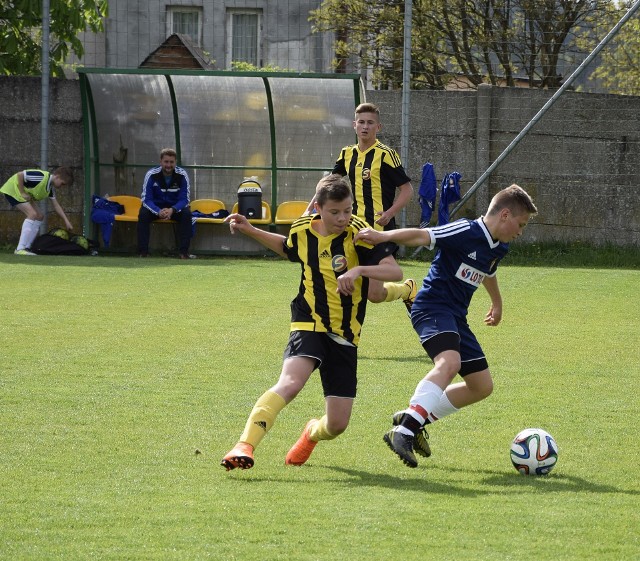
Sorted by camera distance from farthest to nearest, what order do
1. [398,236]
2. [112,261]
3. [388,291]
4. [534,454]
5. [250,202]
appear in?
[250,202], [112,261], [388,291], [398,236], [534,454]

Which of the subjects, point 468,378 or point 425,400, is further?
point 468,378

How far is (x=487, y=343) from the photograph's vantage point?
9500 millimetres

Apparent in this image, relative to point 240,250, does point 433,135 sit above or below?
above

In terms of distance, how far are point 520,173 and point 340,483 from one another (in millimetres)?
12336

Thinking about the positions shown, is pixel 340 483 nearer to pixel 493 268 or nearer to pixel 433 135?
pixel 493 268

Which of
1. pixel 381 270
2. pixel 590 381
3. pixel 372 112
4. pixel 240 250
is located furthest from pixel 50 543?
pixel 240 250

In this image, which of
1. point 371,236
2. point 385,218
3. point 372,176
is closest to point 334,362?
point 371,236

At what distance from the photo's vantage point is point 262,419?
526cm

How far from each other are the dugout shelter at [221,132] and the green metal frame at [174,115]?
0.07 ft

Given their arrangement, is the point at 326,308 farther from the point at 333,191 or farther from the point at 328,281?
the point at 333,191

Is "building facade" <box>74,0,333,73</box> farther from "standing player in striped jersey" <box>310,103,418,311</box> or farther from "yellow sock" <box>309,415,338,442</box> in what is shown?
"yellow sock" <box>309,415,338,442</box>

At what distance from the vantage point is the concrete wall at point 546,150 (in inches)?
658

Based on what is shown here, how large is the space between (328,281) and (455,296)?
667 millimetres

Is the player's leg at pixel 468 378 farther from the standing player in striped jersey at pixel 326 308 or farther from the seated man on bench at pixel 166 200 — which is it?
the seated man on bench at pixel 166 200
